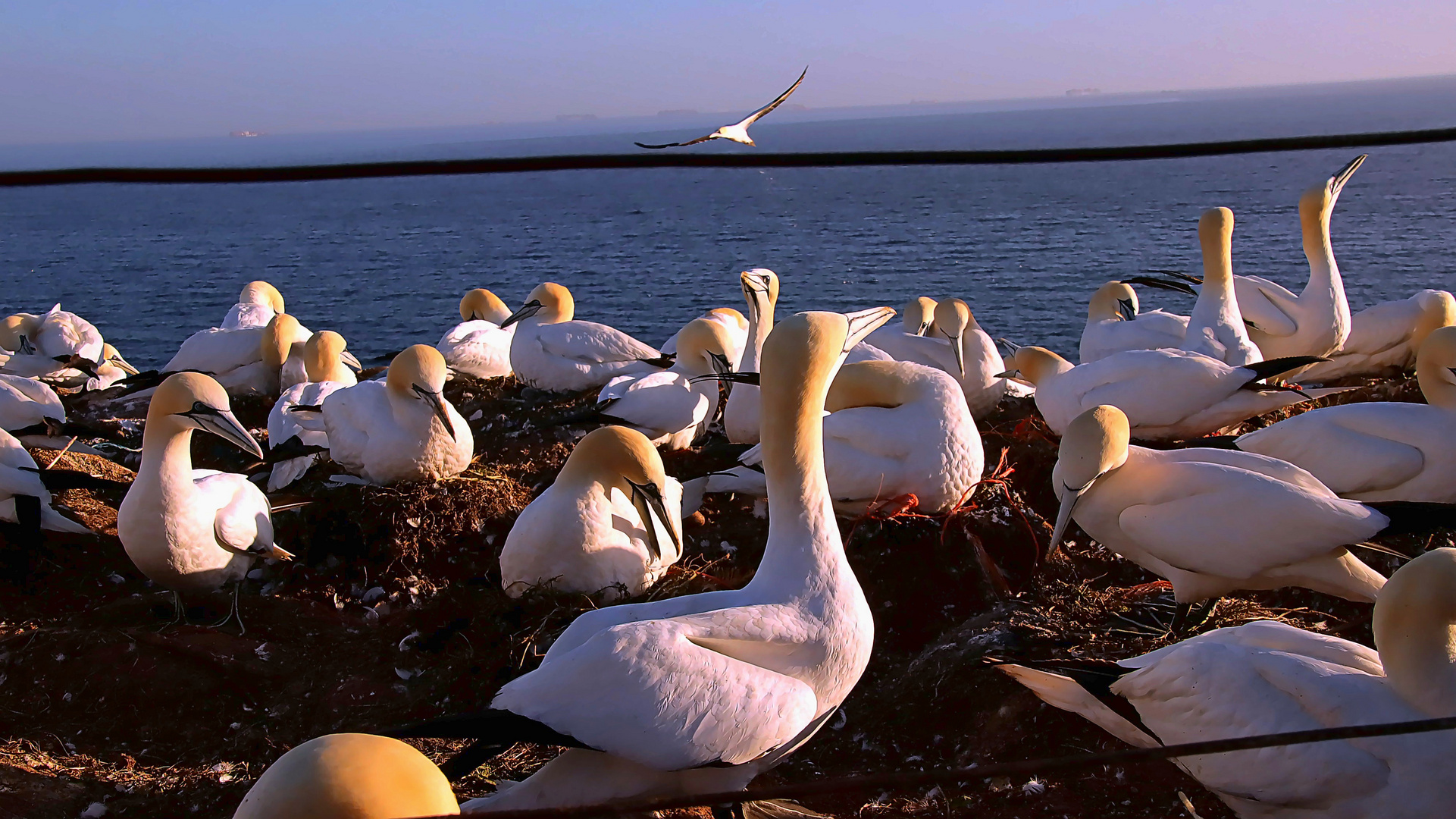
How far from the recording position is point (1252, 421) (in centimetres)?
681

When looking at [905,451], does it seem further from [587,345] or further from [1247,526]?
[587,345]

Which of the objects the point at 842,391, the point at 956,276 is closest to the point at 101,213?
the point at 956,276

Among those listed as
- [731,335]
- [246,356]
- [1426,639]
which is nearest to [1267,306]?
[731,335]

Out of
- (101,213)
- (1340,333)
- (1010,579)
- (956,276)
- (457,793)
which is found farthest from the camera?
(101,213)

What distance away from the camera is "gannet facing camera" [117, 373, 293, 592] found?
471cm

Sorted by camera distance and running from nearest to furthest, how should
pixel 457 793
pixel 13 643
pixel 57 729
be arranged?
pixel 457 793 < pixel 57 729 < pixel 13 643

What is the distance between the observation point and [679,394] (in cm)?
653

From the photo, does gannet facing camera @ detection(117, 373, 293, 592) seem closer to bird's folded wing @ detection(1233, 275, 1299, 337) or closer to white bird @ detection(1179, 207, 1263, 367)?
white bird @ detection(1179, 207, 1263, 367)

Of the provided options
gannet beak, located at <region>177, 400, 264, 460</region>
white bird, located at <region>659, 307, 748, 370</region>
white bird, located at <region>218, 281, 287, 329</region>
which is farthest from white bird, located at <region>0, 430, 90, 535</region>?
white bird, located at <region>218, 281, 287, 329</region>

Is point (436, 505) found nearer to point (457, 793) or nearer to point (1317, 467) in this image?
point (457, 793)

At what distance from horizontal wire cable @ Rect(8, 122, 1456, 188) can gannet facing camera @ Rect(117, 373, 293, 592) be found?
2477mm

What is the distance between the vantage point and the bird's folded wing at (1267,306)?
328 inches

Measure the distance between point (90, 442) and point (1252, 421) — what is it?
7502mm

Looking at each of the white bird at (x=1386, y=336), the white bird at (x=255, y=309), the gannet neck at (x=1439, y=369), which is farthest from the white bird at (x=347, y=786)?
the white bird at (x=255, y=309)
